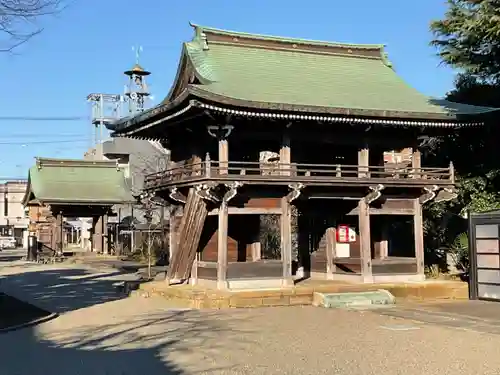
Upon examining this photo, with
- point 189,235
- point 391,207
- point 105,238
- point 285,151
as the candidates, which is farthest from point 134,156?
point 391,207

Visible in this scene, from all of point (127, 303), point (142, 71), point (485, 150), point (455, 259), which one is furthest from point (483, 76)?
point (142, 71)

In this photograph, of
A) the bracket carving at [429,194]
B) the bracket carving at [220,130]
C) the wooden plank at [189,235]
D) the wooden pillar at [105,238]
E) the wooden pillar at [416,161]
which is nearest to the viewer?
the bracket carving at [220,130]

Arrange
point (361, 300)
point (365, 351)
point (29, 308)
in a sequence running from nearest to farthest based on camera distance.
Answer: point (365, 351)
point (29, 308)
point (361, 300)

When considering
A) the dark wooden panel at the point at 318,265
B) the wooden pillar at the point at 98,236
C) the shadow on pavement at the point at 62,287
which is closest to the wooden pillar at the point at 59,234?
the wooden pillar at the point at 98,236

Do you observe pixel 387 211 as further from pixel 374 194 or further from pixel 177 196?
pixel 177 196

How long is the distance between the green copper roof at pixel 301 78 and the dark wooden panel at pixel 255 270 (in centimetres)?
491

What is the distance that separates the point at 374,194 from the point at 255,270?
467cm

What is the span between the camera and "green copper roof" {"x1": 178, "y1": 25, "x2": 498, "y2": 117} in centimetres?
1986

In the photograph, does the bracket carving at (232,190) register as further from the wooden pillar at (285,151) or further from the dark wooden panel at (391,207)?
the dark wooden panel at (391,207)

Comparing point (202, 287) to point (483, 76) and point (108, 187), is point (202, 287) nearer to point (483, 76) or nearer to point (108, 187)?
point (483, 76)

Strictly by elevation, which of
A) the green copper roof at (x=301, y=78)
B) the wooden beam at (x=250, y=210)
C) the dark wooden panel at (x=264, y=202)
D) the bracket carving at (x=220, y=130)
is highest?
the green copper roof at (x=301, y=78)

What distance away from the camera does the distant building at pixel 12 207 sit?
91625 millimetres

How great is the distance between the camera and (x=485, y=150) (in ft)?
78.7

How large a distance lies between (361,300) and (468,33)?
31.8ft
